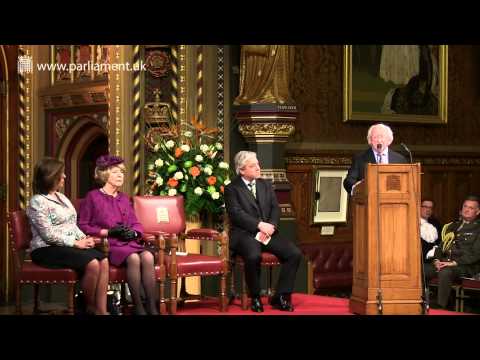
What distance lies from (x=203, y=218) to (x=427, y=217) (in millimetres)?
2279

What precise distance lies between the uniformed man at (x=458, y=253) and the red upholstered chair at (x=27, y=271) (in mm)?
3389

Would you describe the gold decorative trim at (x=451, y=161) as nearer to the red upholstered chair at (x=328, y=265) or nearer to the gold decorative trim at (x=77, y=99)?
the red upholstered chair at (x=328, y=265)

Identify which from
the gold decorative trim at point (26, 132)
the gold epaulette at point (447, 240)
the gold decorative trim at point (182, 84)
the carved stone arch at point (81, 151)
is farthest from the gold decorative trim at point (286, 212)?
the gold decorative trim at point (26, 132)

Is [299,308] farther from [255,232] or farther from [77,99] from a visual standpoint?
[77,99]

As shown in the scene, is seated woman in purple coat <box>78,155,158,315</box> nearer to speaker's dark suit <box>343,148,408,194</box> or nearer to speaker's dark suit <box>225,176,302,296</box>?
speaker's dark suit <box>225,176,302,296</box>

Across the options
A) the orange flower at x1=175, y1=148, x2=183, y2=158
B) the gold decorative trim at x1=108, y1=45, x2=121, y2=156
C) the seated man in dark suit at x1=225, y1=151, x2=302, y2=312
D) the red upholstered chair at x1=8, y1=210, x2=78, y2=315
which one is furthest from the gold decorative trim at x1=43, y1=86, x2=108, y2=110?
the red upholstered chair at x1=8, y1=210, x2=78, y2=315

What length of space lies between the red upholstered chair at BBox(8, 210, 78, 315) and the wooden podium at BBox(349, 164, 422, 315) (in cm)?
220

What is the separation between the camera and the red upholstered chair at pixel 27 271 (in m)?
7.03

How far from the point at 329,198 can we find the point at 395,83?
65.6 inches

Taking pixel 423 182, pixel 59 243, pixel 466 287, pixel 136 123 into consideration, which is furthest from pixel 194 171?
pixel 423 182

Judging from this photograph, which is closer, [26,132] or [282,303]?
[282,303]

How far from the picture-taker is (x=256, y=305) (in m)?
7.84

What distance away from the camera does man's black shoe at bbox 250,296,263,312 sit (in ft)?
Answer: 25.7

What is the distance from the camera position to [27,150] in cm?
967
